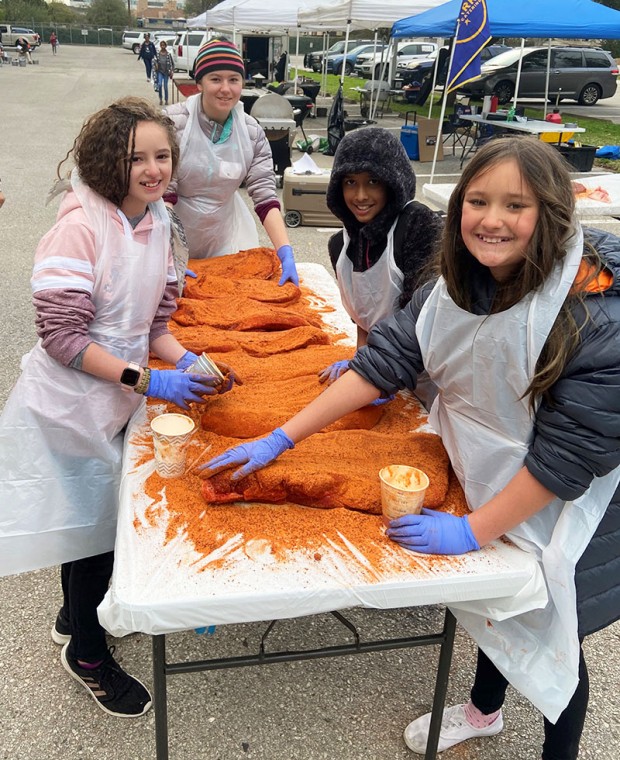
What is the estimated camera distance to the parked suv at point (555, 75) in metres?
15.9

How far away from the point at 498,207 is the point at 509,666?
1.10m

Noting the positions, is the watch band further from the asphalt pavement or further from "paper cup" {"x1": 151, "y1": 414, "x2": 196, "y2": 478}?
the asphalt pavement

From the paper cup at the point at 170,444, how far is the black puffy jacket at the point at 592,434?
0.83m

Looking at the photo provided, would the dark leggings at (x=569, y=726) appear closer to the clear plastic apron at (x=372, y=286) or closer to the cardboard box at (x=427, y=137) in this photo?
the clear plastic apron at (x=372, y=286)

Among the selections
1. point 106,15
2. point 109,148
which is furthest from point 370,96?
point 106,15

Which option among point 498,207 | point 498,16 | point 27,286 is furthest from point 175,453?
point 498,16

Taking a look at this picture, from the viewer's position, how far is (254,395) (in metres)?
2.06

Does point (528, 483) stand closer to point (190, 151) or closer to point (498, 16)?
point (190, 151)

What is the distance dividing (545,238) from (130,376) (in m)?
1.11

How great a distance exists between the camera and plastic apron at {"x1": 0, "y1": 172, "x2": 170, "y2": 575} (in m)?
1.72

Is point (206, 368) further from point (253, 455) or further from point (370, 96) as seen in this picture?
point (370, 96)

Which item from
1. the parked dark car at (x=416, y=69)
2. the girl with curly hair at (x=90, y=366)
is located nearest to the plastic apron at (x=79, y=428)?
the girl with curly hair at (x=90, y=366)

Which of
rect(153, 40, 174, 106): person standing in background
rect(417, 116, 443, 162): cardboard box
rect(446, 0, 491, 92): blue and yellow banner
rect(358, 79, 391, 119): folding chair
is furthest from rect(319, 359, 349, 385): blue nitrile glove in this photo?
rect(153, 40, 174, 106): person standing in background

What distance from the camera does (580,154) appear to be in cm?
952
